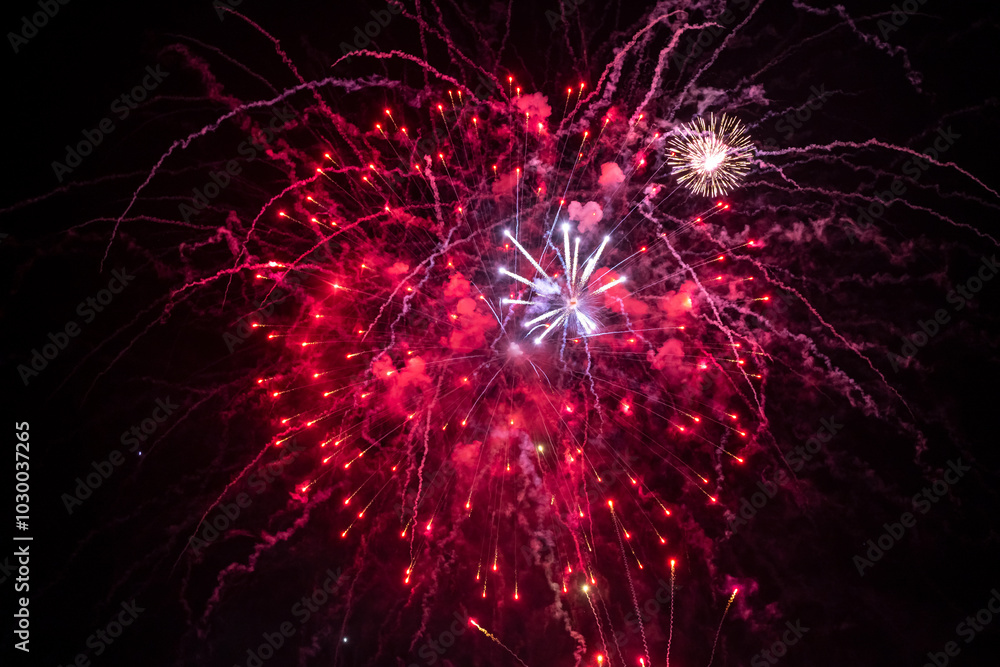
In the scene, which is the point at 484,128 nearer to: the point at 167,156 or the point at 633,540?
the point at 167,156
